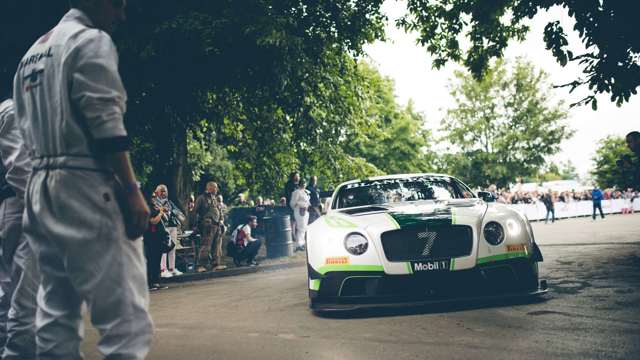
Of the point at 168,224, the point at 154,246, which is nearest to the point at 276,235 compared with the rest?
the point at 168,224

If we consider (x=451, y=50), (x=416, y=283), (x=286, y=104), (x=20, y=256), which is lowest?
(x=416, y=283)

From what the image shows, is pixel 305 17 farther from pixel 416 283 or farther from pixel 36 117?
pixel 36 117

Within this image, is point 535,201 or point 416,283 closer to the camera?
point 416,283

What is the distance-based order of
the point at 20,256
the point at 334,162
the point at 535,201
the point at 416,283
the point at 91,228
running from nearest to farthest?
the point at 91,228
the point at 20,256
the point at 416,283
the point at 334,162
the point at 535,201

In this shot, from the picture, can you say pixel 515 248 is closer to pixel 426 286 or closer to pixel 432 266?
pixel 432 266

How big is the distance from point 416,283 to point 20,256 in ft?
11.5

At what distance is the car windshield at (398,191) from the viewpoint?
787 cm

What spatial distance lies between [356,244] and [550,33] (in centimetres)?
719

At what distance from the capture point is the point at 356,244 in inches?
246

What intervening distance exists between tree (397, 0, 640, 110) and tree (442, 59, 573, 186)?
31851 mm

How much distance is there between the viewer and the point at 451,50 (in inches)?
589

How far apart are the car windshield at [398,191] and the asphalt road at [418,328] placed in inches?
56.2

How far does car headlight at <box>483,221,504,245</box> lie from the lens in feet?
20.5

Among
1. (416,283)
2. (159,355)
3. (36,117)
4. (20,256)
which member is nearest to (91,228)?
(36,117)
